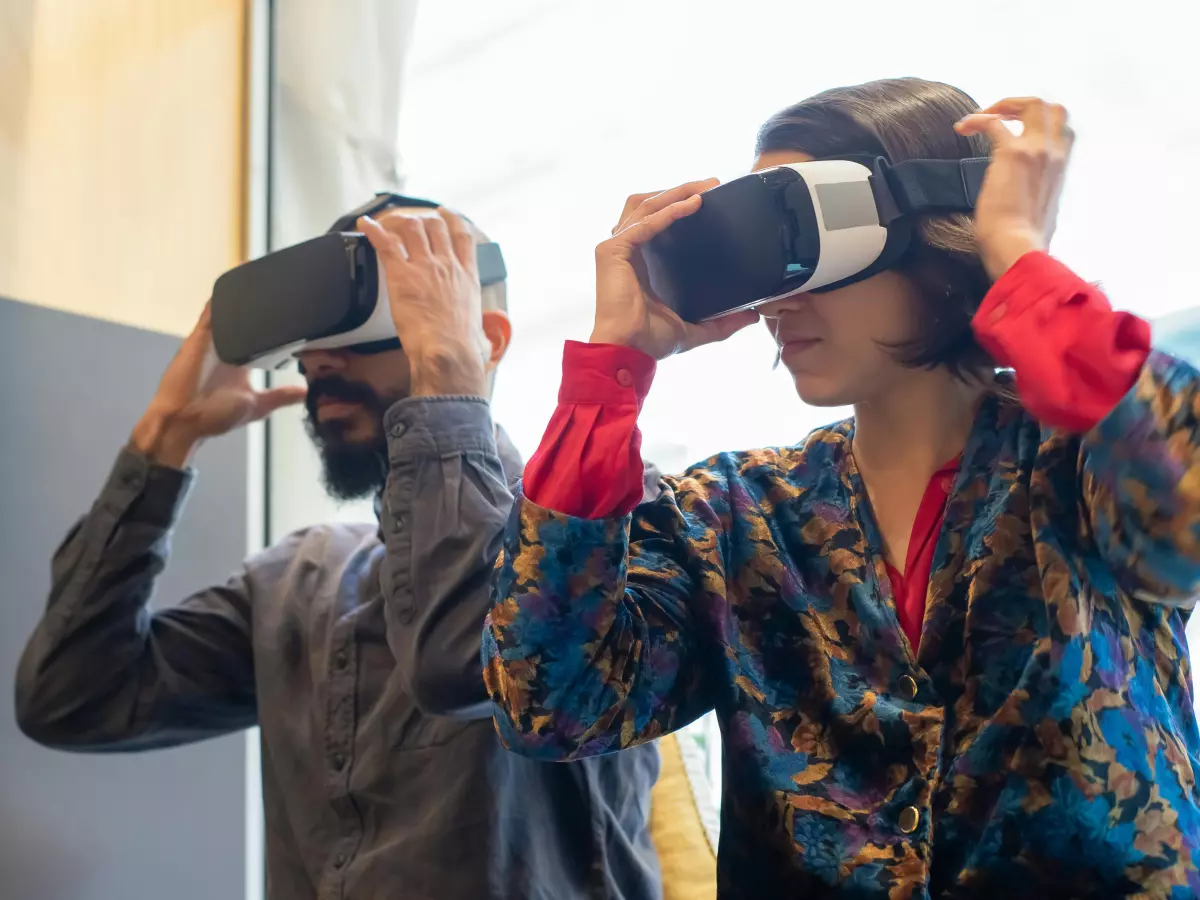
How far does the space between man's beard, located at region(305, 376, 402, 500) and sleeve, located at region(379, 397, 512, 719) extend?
19 centimetres

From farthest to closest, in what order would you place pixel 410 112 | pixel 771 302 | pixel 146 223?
pixel 410 112, pixel 146 223, pixel 771 302

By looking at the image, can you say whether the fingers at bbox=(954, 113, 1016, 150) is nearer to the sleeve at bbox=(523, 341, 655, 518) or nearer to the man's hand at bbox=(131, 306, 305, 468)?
the sleeve at bbox=(523, 341, 655, 518)

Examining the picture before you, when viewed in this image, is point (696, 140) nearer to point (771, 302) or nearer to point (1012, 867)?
point (771, 302)

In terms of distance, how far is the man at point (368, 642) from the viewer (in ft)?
2.91

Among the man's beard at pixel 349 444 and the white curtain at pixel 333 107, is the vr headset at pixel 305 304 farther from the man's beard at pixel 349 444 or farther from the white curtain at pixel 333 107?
the white curtain at pixel 333 107

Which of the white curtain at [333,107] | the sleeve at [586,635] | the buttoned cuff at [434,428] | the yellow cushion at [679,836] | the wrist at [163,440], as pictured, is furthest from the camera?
the white curtain at [333,107]

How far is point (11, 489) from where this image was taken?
47.6 inches

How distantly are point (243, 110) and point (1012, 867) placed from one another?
1568 mm

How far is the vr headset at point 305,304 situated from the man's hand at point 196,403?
0.39 feet

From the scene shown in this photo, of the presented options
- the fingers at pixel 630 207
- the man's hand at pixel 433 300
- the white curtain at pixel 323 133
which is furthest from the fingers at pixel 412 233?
the white curtain at pixel 323 133

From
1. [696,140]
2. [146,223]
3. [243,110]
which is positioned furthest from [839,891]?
[243,110]

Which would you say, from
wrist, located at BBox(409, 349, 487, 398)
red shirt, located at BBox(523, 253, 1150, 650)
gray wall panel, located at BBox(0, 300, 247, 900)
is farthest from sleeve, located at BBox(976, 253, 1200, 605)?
gray wall panel, located at BBox(0, 300, 247, 900)

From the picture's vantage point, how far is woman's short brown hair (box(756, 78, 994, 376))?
714mm

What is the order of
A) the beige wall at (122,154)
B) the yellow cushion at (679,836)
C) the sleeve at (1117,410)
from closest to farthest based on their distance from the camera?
1. the sleeve at (1117,410)
2. the yellow cushion at (679,836)
3. the beige wall at (122,154)
